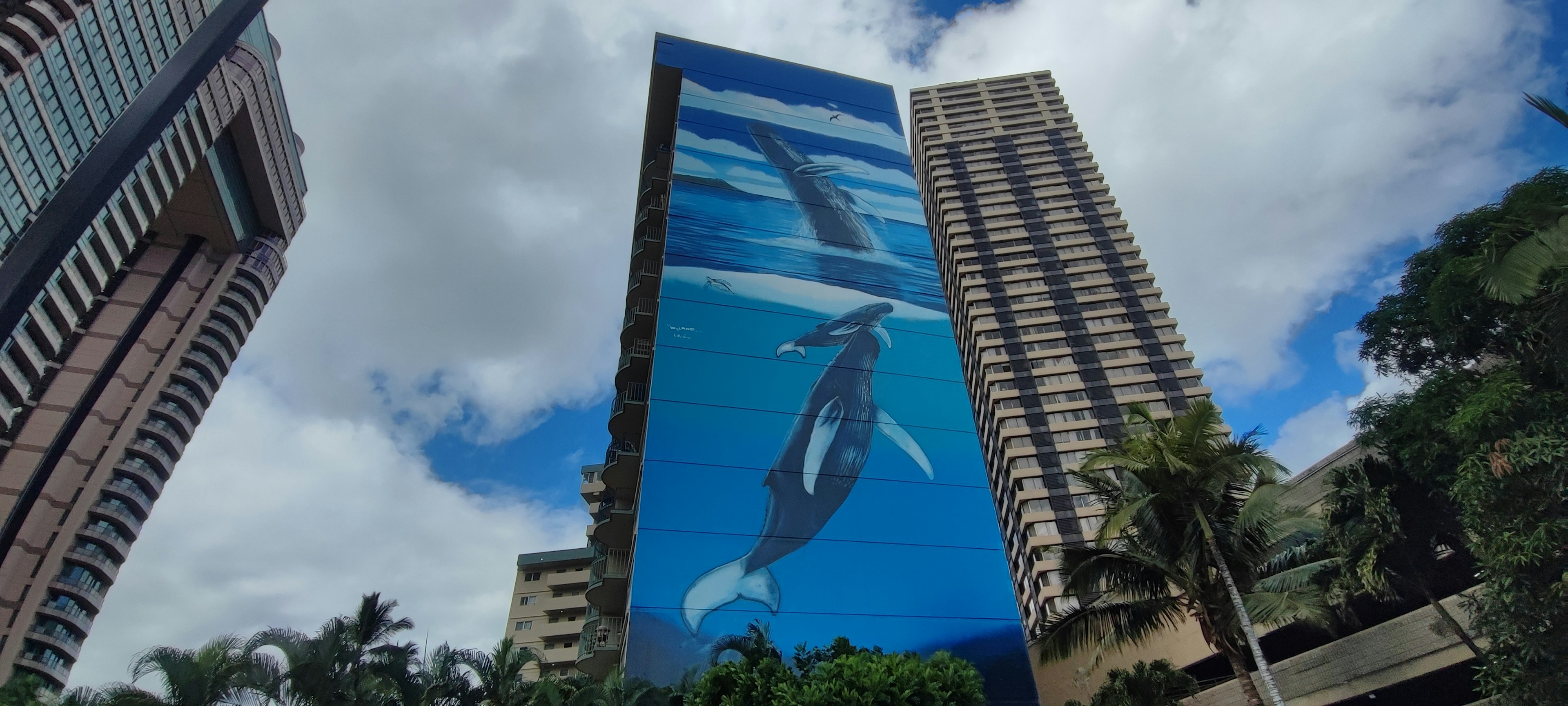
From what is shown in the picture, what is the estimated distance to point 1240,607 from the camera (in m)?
13.5

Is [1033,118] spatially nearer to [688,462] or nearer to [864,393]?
[864,393]

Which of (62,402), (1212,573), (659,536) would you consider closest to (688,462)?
(659,536)

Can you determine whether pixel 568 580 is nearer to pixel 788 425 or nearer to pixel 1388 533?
pixel 788 425

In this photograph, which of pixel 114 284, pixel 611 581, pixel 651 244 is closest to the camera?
pixel 611 581

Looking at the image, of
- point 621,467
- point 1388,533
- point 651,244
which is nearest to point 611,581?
point 621,467

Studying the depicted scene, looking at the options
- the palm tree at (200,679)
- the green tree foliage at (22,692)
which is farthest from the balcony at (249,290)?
the palm tree at (200,679)

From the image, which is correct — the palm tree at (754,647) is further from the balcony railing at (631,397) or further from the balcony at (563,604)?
the balcony at (563,604)

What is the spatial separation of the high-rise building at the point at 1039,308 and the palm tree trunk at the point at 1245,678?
40445 millimetres

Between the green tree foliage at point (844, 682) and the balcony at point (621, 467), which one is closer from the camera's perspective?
the green tree foliage at point (844, 682)

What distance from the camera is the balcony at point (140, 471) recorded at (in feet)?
235

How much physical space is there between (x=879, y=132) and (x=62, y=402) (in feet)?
229

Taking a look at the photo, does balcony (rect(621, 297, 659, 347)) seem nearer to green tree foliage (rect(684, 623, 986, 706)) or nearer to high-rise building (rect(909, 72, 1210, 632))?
green tree foliage (rect(684, 623, 986, 706))

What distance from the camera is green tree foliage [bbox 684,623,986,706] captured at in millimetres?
14320

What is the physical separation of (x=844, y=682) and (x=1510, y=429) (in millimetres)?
12066
